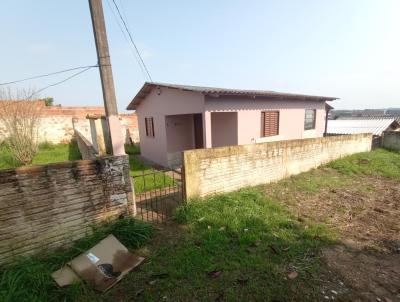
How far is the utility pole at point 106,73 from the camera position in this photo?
12.3 ft

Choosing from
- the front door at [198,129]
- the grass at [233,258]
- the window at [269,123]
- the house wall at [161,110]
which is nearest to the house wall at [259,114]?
the window at [269,123]

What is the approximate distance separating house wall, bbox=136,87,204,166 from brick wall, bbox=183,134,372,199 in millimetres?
2565

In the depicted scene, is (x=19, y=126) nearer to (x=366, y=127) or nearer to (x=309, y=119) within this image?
(x=309, y=119)

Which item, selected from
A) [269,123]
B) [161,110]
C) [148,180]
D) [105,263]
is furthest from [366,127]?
[105,263]

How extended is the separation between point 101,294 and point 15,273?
1183 millimetres

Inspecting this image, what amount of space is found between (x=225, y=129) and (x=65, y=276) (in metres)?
7.49

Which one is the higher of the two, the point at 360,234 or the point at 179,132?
the point at 179,132

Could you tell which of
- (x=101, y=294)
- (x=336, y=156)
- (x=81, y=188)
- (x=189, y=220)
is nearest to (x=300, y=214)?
(x=189, y=220)

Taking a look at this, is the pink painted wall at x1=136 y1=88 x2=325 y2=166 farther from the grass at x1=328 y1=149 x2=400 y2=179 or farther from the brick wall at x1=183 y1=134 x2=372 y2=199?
the grass at x1=328 y1=149 x2=400 y2=179

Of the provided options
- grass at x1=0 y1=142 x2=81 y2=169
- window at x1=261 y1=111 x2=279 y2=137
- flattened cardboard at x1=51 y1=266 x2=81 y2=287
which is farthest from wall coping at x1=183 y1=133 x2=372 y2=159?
grass at x1=0 y1=142 x2=81 y2=169

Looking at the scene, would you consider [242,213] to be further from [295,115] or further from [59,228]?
[295,115]

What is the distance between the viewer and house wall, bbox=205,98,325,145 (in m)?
8.04

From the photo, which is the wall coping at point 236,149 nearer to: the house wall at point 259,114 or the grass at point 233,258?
the grass at point 233,258

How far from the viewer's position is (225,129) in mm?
9203
